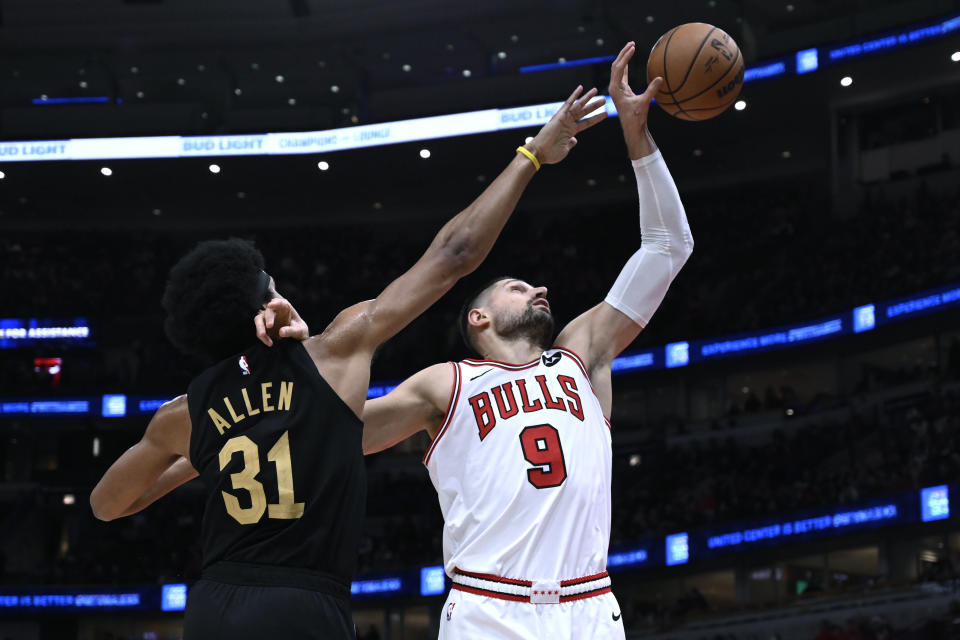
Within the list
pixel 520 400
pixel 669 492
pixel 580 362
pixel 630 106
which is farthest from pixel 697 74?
pixel 669 492

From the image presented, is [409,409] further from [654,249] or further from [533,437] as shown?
[654,249]

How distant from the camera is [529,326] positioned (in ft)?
14.9

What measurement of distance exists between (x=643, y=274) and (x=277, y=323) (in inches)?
77.6

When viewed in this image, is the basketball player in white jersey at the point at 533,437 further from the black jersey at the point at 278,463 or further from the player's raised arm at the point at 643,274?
the black jersey at the point at 278,463

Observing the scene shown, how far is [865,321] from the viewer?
2269 cm

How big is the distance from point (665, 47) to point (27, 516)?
2497cm

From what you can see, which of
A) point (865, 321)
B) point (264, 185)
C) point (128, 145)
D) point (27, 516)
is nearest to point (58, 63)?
point (128, 145)

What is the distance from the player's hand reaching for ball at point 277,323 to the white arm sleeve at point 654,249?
1859 millimetres

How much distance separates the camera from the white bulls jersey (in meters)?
4.01

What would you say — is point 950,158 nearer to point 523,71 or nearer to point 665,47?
point 523,71

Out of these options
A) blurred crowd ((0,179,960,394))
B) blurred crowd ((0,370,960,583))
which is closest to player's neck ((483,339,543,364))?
blurred crowd ((0,370,960,583))

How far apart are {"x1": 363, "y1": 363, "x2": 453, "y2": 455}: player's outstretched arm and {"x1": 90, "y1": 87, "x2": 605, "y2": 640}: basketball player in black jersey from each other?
107 centimetres

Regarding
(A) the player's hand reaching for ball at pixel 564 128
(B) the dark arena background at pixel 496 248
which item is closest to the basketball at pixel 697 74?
(A) the player's hand reaching for ball at pixel 564 128

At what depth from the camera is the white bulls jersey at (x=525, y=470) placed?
401 centimetres
